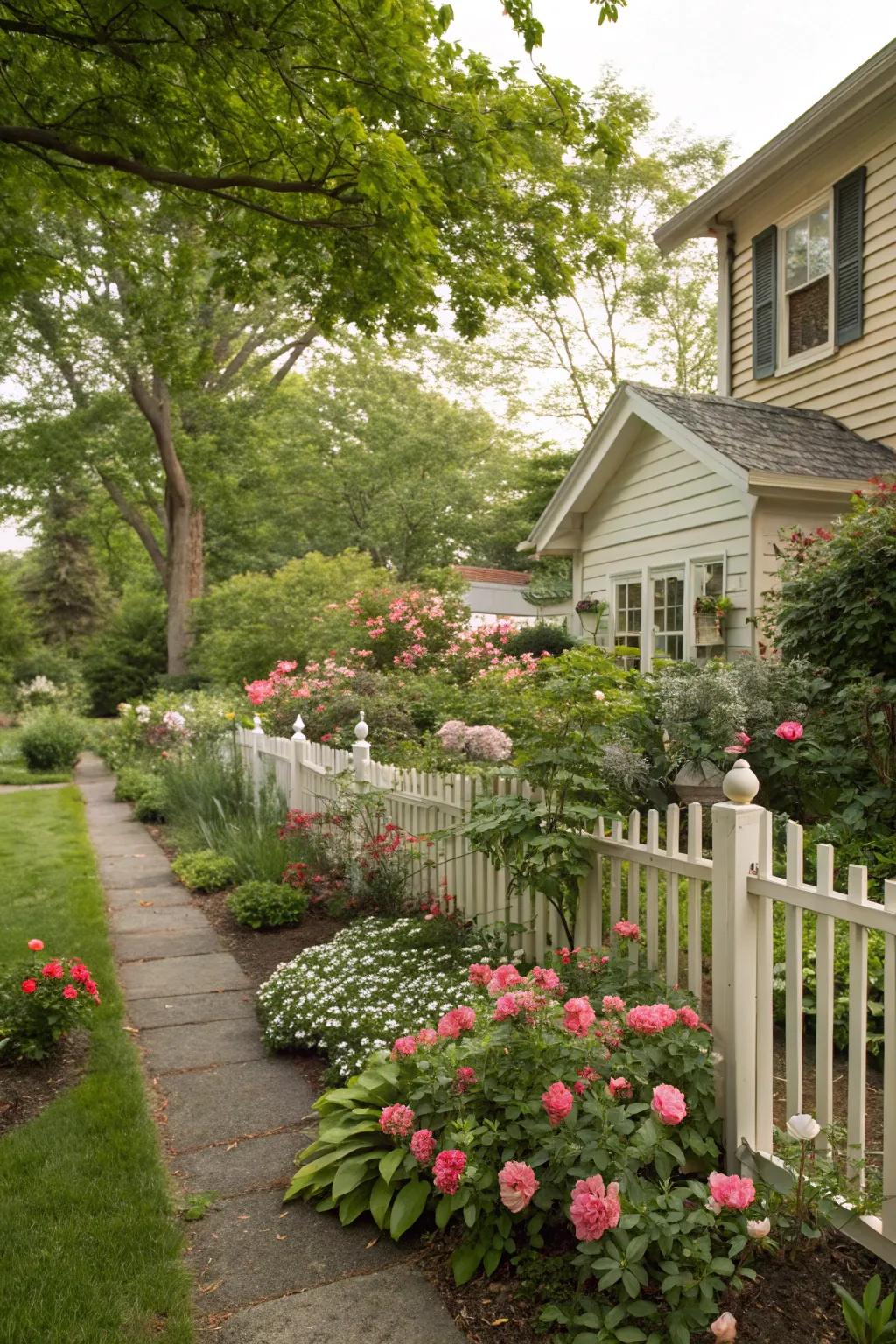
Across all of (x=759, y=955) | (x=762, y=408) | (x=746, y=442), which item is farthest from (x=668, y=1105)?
(x=762, y=408)

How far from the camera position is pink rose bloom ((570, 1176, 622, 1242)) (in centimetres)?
204

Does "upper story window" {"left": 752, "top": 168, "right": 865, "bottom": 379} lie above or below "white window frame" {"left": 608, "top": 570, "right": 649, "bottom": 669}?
above

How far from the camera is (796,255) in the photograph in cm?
968

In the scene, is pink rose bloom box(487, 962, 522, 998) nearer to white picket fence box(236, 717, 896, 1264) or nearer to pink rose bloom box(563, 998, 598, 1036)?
pink rose bloom box(563, 998, 598, 1036)

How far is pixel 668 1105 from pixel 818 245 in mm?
9508

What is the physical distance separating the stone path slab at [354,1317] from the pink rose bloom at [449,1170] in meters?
0.27

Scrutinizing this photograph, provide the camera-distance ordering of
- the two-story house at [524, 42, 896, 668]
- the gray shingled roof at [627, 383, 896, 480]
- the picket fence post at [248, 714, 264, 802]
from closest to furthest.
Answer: the gray shingled roof at [627, 383, 896, 480], the two-story house at [524, 42, 896, 668], the picket fence post at [248, 714, 264, 802]

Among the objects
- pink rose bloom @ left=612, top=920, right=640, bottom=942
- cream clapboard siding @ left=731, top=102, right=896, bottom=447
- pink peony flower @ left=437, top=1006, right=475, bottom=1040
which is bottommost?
pink peony flower @ left=437, top=1006, right=475, bottom=1040

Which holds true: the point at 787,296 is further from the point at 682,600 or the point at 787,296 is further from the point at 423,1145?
the point at 423,1145

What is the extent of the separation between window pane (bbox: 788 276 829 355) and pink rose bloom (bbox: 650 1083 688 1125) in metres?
8.83

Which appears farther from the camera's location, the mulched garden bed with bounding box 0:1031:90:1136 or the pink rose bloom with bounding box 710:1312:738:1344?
the mulched garden bed with bounding box 0:1031:90:1136

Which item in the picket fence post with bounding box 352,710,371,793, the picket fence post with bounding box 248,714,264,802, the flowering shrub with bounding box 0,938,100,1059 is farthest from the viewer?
the picket fence post with bounding box 248,714,264,802

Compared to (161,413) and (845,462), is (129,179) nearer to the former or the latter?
(845,462)

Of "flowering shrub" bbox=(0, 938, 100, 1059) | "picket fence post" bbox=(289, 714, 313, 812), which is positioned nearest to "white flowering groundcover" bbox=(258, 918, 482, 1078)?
"flowering shrub" bbox=(0, 938, 100, 1059)
